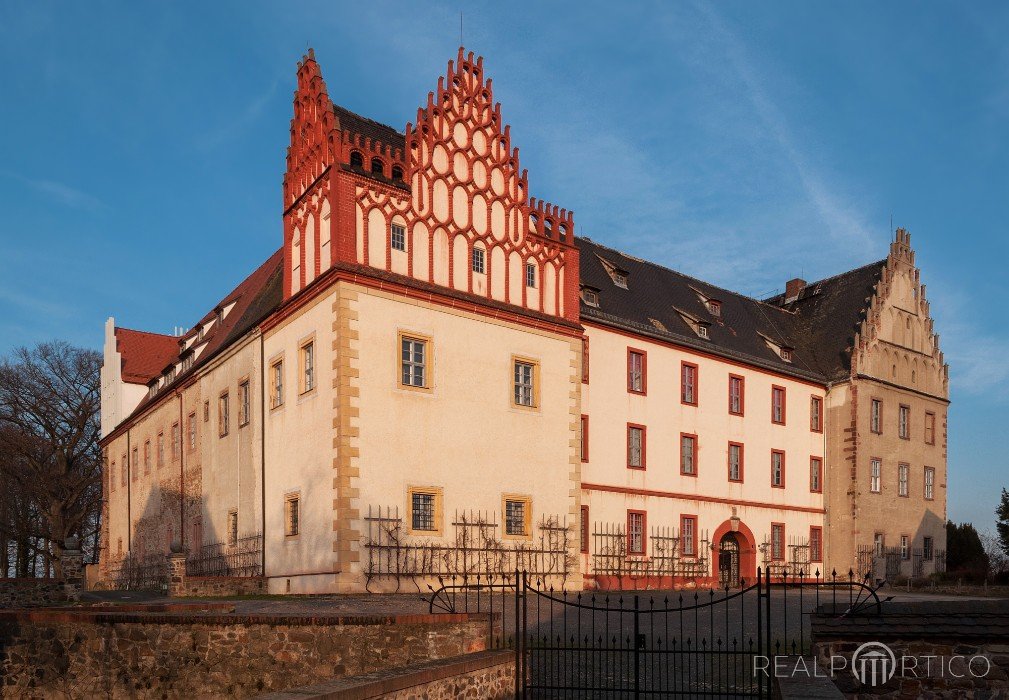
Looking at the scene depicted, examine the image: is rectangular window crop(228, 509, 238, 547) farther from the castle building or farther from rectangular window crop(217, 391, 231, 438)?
rectangular window crop(217, 391, 231, 438)

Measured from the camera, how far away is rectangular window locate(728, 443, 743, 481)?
36.2 m

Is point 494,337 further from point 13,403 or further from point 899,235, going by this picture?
point 13,403

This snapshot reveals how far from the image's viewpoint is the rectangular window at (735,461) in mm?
36188

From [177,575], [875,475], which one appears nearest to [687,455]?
[875,475]

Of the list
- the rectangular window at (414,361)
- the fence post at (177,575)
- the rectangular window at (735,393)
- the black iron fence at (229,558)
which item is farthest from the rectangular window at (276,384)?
the rectangular window at (735,393)

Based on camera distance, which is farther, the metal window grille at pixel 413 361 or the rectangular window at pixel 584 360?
the rectangular window at pixel 584 360

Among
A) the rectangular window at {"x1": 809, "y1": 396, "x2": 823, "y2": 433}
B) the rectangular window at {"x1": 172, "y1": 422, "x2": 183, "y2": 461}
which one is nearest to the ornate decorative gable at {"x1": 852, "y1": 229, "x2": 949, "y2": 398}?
the rectangular window at {"x1": 809, "y1": 396, "x2": 823, "y2": 433}

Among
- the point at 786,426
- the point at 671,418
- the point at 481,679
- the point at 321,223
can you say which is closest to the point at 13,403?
the point at 321,223

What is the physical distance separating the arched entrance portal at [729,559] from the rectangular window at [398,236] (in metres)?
17.8

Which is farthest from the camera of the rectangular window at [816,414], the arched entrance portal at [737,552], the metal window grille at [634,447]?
the rectangular window at [816,414]

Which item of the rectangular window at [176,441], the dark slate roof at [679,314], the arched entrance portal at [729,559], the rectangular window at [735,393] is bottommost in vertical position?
the arched entrance portal at [729,559]

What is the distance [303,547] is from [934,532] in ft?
104

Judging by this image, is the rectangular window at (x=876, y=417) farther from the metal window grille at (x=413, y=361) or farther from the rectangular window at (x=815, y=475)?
the metal window grille at (x=413, y=361)

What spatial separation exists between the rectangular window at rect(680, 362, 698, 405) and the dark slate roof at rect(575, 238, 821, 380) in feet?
2.72
